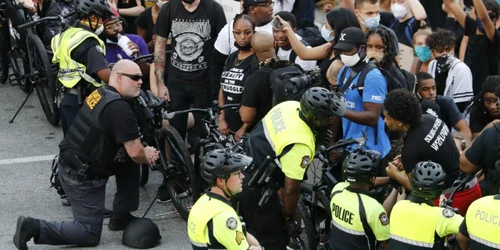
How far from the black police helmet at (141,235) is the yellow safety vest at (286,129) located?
74.0 inches

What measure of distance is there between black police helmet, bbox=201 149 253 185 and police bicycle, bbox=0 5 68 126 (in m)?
4.70

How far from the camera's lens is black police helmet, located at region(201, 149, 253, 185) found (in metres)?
7.09

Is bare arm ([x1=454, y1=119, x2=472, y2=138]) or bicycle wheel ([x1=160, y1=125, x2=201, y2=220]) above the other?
bare arm ([x1=454, y1=119, x2=472, y2=138])

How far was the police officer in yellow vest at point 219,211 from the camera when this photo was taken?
271 inches

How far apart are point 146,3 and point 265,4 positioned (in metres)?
3.11

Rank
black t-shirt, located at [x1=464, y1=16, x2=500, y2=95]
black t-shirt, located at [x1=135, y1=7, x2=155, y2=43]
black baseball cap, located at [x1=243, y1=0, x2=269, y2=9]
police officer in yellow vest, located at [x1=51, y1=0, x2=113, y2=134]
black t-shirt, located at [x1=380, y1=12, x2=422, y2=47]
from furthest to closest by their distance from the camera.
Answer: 1. black t-shirt, located at [x1=135, y1=7, x2=155, y2=43]
2. black t-shirt, located at [x1=380, y1=12, x2=422, y2=47]
3. black t-shirt, located at [x1=464, y1=16, x2=500, y2=95]
4. black baseball cap, located at [x1=243, y1=0, x2=269, y2=9]
5. police officer in yellow vest, located at [x1=51, y1=0, x2=113, y2=134]

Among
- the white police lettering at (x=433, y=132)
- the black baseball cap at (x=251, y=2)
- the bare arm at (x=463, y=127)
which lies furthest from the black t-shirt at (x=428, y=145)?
the black baseball cap at (x=251, y=2)

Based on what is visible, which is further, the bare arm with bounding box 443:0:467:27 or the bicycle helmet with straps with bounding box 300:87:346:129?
the bare arm with bounding box 443:0:467:27

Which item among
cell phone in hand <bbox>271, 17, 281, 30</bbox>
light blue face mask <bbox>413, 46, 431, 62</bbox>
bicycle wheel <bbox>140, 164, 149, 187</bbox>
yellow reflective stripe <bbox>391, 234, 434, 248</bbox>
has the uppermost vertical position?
cell phone in hand <bbox>271, 17, 281, 30</bbox>

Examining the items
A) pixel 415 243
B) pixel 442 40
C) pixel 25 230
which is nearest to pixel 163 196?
pixel 25 230

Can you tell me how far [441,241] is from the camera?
7207 millimetres

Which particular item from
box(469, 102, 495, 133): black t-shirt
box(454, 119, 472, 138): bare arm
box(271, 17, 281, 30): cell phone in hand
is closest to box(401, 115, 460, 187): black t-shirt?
box(454, 119, 472, 138): bare arm

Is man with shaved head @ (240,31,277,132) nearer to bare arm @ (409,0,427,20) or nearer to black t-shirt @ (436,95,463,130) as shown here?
black t-shirt @ (436,95,463,130)

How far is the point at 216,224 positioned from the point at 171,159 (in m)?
3.23
